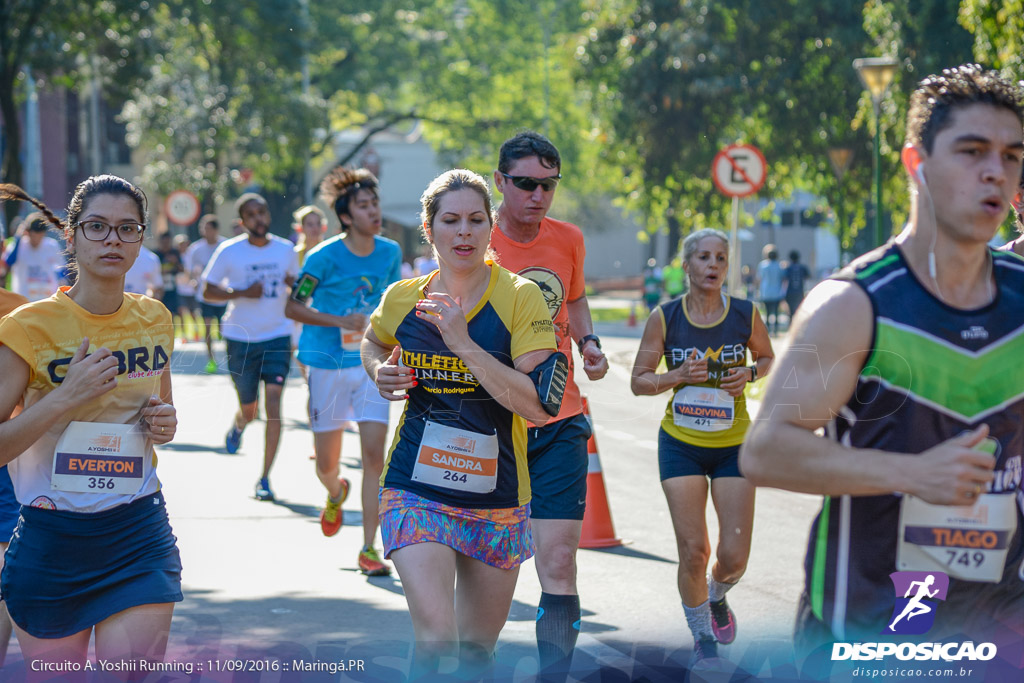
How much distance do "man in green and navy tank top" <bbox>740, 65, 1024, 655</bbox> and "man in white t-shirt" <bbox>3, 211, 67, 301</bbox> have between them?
13245mm

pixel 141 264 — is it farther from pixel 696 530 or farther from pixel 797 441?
pixel 797 441

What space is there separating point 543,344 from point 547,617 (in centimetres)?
122

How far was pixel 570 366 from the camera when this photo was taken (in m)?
5.37

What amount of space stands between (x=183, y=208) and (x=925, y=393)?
2007 cm

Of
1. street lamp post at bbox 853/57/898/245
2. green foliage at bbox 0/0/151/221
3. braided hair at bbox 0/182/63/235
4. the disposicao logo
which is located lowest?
the disposicao logo

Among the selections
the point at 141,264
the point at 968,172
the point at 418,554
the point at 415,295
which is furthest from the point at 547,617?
the point at 141,264

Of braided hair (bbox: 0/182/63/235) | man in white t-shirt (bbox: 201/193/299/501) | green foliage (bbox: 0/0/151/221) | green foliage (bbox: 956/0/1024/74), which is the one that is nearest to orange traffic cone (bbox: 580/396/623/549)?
man in white t-shirt (bbox: 201/193/299/501)

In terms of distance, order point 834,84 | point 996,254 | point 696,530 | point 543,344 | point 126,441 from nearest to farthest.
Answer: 1. point 996,254
2. point 126,441
3. point 543,344
4. point 696,530
5. point 834,84

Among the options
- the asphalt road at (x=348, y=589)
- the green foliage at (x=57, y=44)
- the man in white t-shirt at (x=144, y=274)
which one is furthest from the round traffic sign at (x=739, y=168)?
the green foliage at (x=57, y=44)

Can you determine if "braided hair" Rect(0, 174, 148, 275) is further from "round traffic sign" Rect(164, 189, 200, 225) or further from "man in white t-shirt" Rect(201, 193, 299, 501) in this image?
"round traffic sign" Rect(164, 189, 200, 225)

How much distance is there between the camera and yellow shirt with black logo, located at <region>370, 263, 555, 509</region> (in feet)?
13.7

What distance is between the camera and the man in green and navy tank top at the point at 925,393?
2.78 meters

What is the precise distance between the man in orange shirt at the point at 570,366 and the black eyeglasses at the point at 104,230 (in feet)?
5.90

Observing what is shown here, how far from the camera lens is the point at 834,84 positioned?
1116 inches
